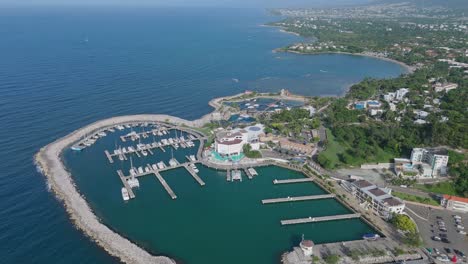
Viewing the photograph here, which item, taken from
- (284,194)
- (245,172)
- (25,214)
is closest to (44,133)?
(25,214)

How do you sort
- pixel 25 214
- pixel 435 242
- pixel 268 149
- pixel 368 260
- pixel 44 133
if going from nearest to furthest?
pixel 368 260
pixel 435 242
pixel 25 214
pixel 268 149
pixel 44 133

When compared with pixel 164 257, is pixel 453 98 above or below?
above

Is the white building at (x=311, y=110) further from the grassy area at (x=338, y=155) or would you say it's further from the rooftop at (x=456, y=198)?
the rooftop at (x=456, y=198)

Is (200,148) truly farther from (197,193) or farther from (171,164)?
(197,193)

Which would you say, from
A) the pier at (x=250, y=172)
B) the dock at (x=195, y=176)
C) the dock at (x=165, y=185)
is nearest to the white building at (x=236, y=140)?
the pier at (x=250, y=172)

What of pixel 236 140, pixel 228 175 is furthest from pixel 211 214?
pixel 236 140

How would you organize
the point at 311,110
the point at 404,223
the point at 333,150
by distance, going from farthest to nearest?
the point at 311,110, the point at 333,150, the point at 404,223

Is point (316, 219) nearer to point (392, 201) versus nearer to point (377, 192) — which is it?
point (377, 192)
